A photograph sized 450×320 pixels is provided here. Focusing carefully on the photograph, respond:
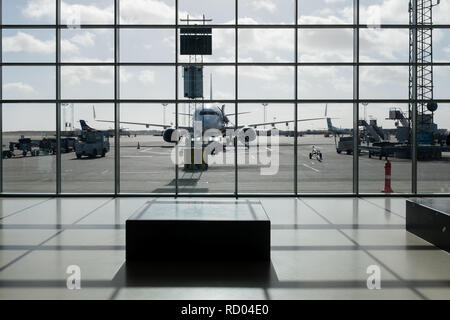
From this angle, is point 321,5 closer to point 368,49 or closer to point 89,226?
point 368,49

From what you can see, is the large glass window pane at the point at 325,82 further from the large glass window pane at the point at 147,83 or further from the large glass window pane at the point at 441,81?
the large glass window pane at the point at 147,83

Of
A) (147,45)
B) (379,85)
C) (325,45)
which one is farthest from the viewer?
(379,85)

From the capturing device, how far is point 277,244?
20.5 ft

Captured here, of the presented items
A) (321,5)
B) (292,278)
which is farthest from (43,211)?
(321,5)

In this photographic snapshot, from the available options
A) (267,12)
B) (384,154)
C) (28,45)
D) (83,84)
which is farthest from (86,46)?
(384,154)

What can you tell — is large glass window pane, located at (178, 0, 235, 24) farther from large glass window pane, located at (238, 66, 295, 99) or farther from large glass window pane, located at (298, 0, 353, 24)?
large glass window pane, located at (298, 0, 353, 24)

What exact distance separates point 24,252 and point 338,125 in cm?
4710

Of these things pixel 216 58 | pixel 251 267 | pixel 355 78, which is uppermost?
pixel 216 58

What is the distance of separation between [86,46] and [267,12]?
5.19m

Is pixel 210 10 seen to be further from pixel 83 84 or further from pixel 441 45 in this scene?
pixel 441 45

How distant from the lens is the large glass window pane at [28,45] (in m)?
11.4

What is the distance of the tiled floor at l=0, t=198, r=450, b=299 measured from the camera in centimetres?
420

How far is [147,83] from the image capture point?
11.3 m

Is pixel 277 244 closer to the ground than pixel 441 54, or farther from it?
closer to the ground
